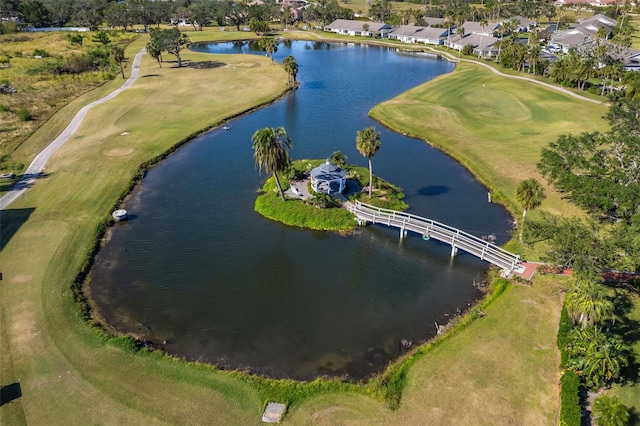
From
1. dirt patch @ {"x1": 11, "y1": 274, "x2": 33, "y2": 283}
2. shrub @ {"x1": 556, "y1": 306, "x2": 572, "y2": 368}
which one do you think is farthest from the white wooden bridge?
dirt patch @ {"x1": 11, "y1": 274, "x2": 33, "y2": 283}

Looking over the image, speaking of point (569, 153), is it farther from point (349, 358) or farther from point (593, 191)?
point (349, 358)

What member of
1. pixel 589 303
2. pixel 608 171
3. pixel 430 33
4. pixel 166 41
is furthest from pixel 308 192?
pixel 430 33

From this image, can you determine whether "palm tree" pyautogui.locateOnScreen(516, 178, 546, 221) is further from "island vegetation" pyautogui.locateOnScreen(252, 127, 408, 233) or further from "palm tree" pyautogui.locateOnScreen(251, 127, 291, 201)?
"palm tree" pyautogui.locateOnScreen(251, 127, 291, 201)

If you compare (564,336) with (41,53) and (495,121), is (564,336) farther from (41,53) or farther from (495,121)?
(41,53)

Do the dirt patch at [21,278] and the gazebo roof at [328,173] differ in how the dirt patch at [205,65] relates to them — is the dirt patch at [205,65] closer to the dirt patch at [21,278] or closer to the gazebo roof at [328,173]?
the gazebo roof at [328,173]

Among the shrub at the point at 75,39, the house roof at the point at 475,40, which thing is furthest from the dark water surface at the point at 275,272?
the shrub at the point at 75,39

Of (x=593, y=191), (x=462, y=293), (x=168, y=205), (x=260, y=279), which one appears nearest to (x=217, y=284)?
(x=260, y=279)

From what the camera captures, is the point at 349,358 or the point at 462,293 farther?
the point at 462,293
